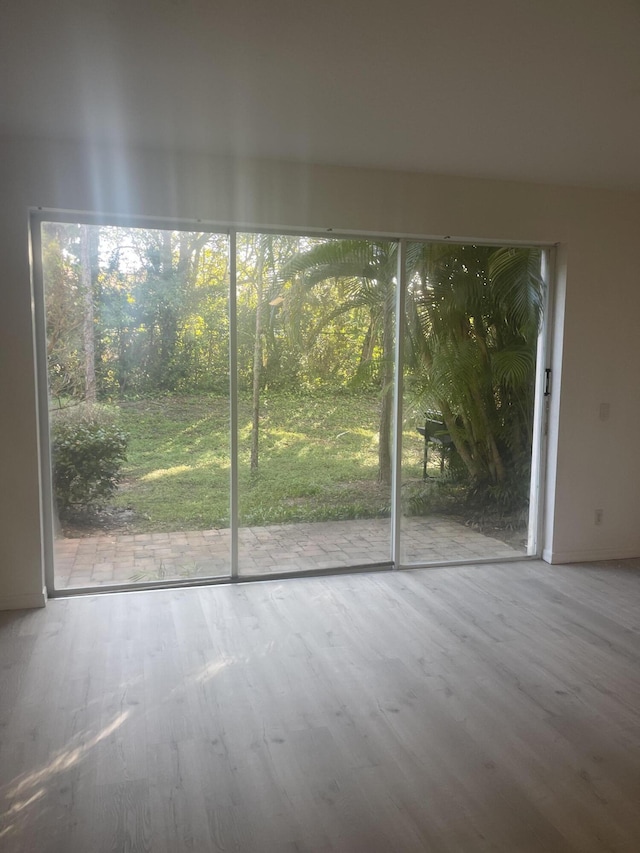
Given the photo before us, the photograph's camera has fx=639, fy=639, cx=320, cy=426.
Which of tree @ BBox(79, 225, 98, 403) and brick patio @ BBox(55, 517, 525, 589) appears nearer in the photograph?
tree @ BBox(79, 225, 98, 403)

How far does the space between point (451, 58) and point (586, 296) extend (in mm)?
2425

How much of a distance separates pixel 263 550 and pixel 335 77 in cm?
279

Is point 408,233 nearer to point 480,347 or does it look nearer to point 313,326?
point 313,326

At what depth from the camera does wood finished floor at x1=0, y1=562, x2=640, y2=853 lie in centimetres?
200

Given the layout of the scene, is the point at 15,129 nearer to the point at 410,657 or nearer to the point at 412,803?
the point at 410,657

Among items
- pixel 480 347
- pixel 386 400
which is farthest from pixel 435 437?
pixel 480 347

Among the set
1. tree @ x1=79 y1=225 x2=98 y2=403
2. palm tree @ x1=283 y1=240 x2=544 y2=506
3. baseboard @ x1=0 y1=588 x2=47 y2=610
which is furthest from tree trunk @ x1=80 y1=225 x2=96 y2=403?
palm tree @ x1=283 y1=240 x2=544 y2=506

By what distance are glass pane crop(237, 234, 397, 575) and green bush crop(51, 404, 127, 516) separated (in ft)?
2.57

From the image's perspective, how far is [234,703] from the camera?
2.68 meters

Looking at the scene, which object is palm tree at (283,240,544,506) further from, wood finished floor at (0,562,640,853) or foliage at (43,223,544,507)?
wood finished floor at (0,562,640,853)

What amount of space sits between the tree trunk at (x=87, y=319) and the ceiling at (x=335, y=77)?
0.62 metres

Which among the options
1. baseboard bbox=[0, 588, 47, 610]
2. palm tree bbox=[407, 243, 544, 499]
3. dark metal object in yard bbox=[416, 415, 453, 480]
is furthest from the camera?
dark metal object in yard bbox=[416, 415, 453, 480]

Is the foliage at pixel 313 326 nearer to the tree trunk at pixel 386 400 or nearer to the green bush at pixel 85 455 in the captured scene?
the tree trunk at pixel 386 400

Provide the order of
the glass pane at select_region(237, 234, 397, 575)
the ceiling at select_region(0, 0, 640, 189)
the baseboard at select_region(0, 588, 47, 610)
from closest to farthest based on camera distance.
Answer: the ceiling at select_region(0, 0, 640, 189), the baseboard at select_region(0, 588, 47, 610), the glass pane at select_region(237, 234, 397, 575)
